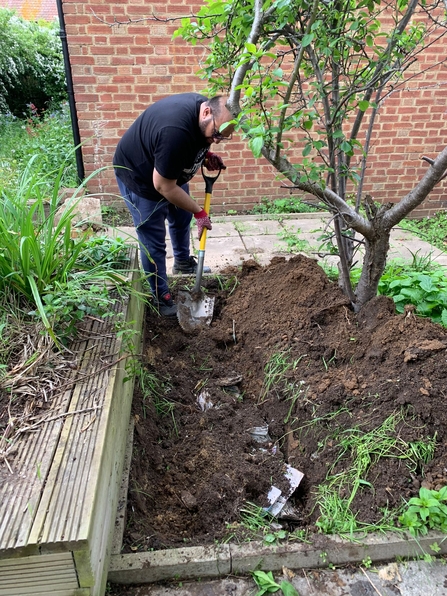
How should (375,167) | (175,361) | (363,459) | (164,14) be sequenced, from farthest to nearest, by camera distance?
(375,167)
(164,14)
(175,361)
(363,459)

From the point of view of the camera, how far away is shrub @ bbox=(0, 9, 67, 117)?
10492 millimetres

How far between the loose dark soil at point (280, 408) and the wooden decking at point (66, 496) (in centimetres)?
37

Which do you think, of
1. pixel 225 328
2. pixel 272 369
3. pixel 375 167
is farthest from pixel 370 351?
pixel 375 167

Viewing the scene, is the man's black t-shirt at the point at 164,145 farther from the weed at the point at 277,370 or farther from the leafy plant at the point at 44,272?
the weed at the point at 277,370

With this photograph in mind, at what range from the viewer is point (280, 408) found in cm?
252

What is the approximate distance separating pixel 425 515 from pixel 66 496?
1372 millimetres

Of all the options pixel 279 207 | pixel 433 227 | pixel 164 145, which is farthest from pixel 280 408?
pixel 433 227

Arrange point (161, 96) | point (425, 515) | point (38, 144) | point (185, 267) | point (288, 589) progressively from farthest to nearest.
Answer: point (38, 144) < point (161, 96) < point (185, 267) < point (425, 515) < point (288, 589)

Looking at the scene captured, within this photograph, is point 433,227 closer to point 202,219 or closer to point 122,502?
point 202,219

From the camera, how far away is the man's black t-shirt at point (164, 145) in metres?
2.89

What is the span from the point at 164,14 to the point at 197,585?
5.48 m

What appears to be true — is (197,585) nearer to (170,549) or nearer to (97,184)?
(170,549)

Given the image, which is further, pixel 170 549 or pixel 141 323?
pixel 141 323

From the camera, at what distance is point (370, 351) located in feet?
8.05
